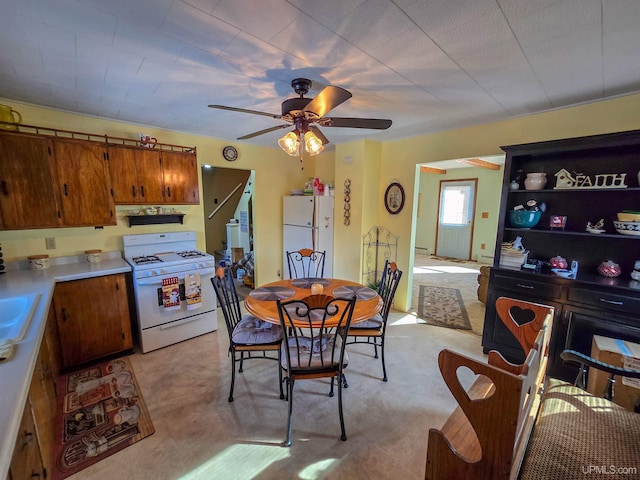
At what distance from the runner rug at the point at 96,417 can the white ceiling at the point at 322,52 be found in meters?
2.41

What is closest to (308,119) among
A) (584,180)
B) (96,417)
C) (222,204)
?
(584,180)

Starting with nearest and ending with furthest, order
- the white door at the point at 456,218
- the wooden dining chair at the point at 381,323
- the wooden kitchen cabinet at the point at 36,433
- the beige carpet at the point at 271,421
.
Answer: the wooden kitchen cabinet at the point at 36,433
the beige carpet at the point at 271,421
the wooden dining chair at the point at 381,323
the white door at the point at 456,218

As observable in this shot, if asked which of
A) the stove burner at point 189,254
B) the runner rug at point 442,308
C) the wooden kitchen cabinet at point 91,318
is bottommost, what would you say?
the runner rug at point 442,308

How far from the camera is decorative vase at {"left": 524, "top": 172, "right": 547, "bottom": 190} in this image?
2564mm

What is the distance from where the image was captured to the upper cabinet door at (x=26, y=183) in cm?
228

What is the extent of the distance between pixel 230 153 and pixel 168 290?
6.89 ft

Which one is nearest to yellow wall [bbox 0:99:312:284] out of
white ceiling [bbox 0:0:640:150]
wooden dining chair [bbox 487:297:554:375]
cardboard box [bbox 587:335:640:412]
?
white ceiling [bbox 0:0:640:150]

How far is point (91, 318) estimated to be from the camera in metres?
2.53

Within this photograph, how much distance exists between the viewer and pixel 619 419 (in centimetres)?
133

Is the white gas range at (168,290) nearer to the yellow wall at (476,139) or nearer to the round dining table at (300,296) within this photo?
the round dining table at (300,296)

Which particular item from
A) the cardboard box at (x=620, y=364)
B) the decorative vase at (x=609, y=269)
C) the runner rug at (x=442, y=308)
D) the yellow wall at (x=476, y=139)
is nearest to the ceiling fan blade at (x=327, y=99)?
the yellow wall at (x=476, y=139)

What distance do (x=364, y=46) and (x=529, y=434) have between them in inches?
83.6

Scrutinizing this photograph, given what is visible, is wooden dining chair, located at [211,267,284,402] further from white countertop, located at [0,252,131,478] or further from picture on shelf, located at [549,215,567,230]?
picture on shelf, located at [549,215,567,230]

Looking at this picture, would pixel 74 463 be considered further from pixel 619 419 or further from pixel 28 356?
pixel 619 419
